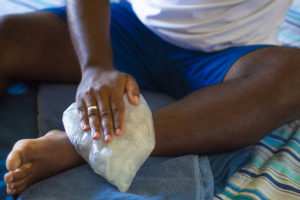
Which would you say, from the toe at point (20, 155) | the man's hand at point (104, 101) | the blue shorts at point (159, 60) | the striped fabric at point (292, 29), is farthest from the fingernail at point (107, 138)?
the striped fabric at point (292, 29)

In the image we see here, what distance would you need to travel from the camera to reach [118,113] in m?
0.63

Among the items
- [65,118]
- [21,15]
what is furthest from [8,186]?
[21,15]

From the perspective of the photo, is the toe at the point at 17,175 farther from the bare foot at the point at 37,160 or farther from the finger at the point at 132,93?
the finger at the point at 132,93

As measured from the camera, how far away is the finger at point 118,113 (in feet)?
2.02

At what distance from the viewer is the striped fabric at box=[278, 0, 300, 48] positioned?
1181 mm

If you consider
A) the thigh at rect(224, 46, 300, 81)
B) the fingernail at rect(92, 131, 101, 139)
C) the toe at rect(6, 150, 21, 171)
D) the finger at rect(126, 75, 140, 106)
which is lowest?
the toe at rect(6, 150, 21, 171)

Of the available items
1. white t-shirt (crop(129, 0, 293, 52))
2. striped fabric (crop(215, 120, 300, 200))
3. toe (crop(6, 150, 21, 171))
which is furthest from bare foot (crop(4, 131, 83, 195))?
white t-shirt (crop(129, 0, 293, 52))

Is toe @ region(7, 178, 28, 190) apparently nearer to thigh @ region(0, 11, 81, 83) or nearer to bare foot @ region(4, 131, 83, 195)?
bare foot @ region(4, 131, 83, 195)

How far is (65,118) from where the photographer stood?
674 millimetres

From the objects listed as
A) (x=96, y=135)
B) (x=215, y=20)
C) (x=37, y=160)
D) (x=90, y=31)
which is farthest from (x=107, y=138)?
(x=215, y=20)

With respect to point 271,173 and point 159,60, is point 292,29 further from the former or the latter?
point 271,173

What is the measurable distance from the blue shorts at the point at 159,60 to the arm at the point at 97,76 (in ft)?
0.40

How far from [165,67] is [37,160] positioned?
456 mm

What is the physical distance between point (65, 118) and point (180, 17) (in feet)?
1.37
